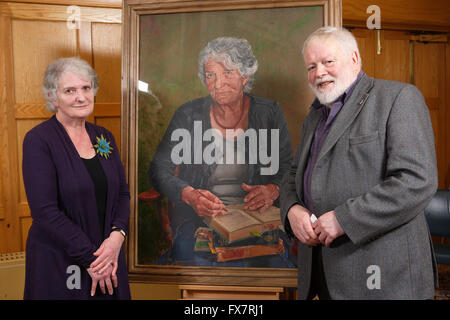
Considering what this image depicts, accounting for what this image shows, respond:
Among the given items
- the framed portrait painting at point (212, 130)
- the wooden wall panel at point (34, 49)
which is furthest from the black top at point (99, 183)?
the wooden wall panel at point (34, 49)

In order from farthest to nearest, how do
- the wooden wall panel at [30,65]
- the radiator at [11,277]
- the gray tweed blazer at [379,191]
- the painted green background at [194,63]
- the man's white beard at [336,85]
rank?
the wooden wall panel at [30,65]
the radiator at [11,277]
the painted green background at [194,63]
the man's white beard at [336,85]
the gray tweed blazer at [379,191]

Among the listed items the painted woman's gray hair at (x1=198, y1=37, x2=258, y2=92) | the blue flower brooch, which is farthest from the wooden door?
the blue flower brooch

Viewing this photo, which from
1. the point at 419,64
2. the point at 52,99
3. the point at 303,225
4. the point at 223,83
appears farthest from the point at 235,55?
the point at 419,64

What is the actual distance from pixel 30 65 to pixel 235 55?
5.81 feet

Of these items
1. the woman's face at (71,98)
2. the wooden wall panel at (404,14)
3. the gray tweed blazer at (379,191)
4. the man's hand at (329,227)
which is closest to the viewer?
the gray tweed blazer at (379,191)

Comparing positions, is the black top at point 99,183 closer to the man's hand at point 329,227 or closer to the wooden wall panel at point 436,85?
the man's hand at point 329,227

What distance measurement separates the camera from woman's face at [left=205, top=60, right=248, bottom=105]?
2.26 m

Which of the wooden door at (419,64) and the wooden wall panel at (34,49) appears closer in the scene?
the wooden wall panel at (34,49)

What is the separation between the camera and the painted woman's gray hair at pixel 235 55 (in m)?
2.25

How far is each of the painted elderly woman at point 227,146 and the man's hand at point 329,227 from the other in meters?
0.80

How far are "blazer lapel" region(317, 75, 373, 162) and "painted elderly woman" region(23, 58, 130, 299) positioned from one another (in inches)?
44.2

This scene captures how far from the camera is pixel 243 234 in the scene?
2.24 meters

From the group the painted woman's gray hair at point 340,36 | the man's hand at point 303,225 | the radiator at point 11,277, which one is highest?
the painted woman's gray hair at point 340,36

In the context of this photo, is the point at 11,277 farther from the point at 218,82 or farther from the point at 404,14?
the point at 404,14
